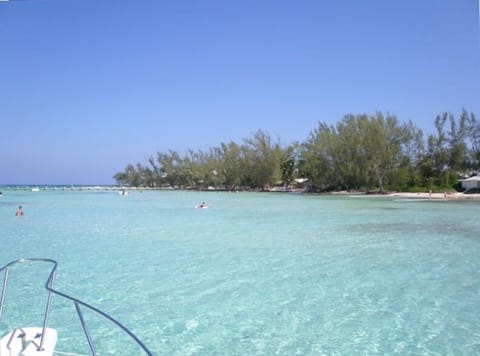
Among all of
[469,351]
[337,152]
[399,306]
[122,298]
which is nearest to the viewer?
[469,351]

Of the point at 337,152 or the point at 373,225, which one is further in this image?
the point at 337,152

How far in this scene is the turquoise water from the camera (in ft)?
15.4

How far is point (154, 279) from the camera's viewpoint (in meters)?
7.48

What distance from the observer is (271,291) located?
666 cm

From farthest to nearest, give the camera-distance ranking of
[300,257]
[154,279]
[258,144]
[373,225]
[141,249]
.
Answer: [258,144]
[373,225]
[141,249]
[300,257]
[154,279]

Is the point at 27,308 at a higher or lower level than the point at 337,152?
lower

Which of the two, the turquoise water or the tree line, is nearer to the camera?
the turquoise water

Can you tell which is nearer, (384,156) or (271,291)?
(271,291)

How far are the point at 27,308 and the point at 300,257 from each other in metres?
5.61

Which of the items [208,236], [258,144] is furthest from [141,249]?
[258,144]

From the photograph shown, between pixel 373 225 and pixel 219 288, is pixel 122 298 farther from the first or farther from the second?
pixel 373 225

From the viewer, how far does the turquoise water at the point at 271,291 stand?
15.4ft

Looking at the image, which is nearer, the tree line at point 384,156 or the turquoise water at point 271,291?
the turquoise water at point 271,291

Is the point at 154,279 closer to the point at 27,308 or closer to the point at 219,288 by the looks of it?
the point at 219,288
